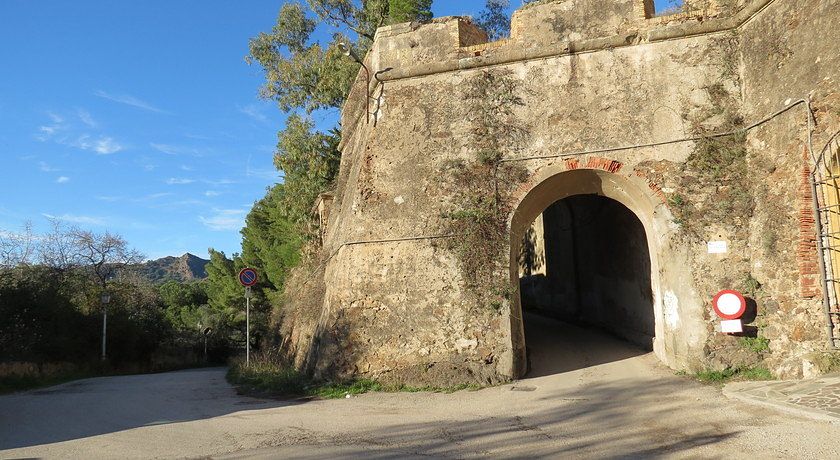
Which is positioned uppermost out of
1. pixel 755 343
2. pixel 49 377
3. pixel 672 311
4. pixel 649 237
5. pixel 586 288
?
pixel 649 237

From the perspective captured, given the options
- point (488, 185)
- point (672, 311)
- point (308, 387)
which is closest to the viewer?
point (672, 311)

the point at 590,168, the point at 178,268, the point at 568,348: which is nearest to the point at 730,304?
the point at 590,168

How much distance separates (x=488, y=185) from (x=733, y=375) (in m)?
5.15

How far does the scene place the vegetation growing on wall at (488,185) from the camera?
10.2m

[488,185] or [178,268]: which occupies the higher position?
[178,268]

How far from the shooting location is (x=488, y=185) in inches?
413

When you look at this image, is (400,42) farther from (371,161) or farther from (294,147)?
(294,147)

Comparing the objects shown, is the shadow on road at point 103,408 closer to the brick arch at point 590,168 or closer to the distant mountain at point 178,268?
the brick arch at point 590,168

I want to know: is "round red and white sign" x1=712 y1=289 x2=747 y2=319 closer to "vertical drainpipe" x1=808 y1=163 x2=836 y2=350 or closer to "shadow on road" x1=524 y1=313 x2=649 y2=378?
"vertical drainpipe" x1=808 y1=163 x2=836 y2=350

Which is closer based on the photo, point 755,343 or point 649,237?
point 755,343

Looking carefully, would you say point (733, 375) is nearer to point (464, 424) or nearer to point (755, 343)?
point (755, 343)

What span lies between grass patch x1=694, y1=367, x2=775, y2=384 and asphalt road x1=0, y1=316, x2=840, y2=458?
0.27 meters

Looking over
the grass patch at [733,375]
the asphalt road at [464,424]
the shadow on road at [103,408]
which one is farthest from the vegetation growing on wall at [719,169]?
the shadow on road at [103,408]

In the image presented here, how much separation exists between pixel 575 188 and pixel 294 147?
12.7m
